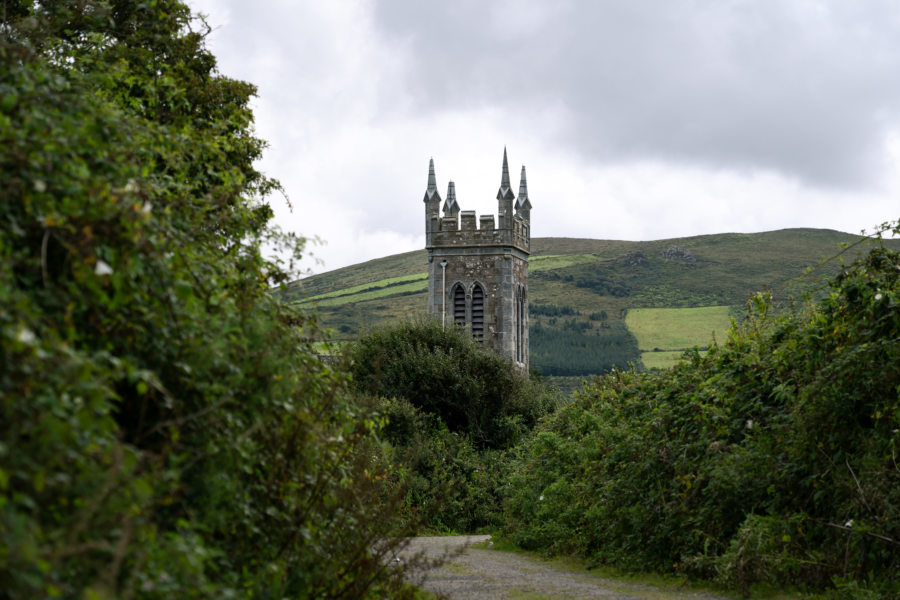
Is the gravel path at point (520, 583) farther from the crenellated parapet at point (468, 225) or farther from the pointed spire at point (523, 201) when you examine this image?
the pointed spire at point (523, 201)

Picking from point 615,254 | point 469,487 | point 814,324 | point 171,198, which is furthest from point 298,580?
point 615,254

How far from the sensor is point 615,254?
6895 inches

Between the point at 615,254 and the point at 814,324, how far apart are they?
166796 mm

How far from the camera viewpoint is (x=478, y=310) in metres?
51.6

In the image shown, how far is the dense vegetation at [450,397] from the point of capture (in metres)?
26.8

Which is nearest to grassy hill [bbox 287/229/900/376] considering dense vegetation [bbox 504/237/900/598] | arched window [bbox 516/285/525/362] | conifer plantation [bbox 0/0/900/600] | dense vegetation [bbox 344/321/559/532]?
arched window [bbox 516/285/525/362]

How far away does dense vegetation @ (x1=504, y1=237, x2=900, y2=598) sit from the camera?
29.4 ft

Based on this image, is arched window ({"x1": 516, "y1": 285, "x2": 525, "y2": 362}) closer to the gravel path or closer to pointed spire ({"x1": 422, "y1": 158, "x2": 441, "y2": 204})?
pointed spire ({"x1": 422, "y1": 158, "x2": 441, "y2": 204})

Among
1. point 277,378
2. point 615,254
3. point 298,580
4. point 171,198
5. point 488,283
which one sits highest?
Result: point 615,254

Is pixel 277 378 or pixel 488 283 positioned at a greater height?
pixel 488 283

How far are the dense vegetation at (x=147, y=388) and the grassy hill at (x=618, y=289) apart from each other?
89723 mm

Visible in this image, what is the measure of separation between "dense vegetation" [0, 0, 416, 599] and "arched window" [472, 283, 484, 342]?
43456 mm

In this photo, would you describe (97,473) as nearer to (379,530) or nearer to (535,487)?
(379,530)

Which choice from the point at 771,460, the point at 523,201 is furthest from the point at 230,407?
the point at 523,201
